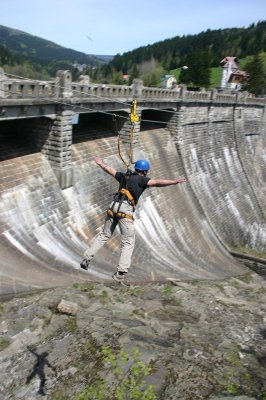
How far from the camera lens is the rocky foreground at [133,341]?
6.77m

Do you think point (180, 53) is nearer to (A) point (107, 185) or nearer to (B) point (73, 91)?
(A) point (107, 185)

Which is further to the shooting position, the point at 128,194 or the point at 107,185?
the point at 107,185

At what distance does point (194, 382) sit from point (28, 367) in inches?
126

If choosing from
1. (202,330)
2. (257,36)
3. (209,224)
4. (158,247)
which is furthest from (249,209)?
(257,36)

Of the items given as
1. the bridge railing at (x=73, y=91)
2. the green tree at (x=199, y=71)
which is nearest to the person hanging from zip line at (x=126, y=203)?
the bridge railing at (x=73, y=91)

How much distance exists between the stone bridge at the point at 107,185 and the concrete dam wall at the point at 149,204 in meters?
0.06

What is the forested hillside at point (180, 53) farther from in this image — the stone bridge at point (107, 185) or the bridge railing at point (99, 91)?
the bridge railing at point (99, 91)

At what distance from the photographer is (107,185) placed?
2175cm

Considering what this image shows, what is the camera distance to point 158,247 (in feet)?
71.3

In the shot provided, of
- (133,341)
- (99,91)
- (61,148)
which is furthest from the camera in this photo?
(99,91)

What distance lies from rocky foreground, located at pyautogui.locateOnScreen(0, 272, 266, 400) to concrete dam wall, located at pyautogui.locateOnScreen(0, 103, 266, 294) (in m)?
3.21

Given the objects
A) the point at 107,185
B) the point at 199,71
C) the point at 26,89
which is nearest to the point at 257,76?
the point at 199,71

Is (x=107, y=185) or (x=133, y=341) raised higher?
(x=133, y=341)

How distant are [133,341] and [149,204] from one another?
1633 cm
